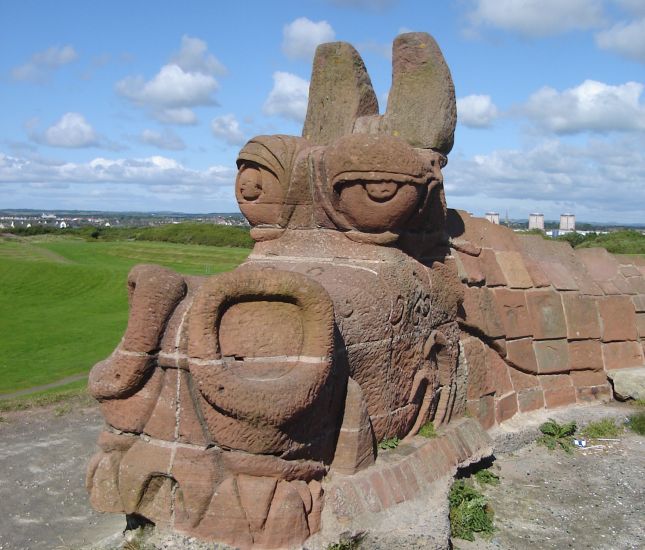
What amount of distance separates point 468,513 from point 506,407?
64.7 inches

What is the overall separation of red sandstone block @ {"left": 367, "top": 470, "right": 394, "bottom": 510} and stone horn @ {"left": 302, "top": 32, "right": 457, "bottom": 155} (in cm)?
244

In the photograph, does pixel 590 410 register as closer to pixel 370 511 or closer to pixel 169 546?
pixel 370 511

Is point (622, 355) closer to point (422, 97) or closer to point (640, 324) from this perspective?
point (640, 324)

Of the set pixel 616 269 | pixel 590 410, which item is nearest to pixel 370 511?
pixel 590 410

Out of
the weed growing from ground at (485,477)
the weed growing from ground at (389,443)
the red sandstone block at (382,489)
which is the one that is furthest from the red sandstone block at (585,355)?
the red sandstone block at (382,489)

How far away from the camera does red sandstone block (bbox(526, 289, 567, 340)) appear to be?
19.8ft

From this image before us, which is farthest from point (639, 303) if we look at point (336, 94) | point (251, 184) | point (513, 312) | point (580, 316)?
point (251, 184)

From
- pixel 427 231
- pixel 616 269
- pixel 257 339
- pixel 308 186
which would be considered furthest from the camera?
pixel 616 269

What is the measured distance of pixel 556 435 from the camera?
18.4 feet

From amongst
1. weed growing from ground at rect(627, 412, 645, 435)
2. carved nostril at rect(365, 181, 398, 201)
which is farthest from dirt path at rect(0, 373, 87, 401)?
weed growing from ground at rect(627, 412, 645, 435)

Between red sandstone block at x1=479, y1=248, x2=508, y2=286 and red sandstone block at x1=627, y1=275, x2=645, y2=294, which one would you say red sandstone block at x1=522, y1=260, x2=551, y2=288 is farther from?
red sandstone block at x1=627, y1=275, x2=645, y2=294

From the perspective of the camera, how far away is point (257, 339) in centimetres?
353

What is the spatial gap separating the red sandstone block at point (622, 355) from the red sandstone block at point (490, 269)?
1.37 meters

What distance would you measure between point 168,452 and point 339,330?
1.15m
